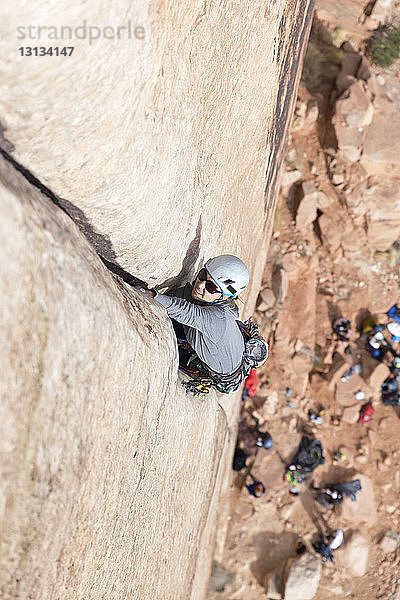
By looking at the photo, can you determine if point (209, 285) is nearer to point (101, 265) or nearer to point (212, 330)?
point (212, 330)

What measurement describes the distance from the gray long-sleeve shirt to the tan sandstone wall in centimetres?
17

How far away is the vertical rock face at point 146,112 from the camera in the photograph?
1.88 metres

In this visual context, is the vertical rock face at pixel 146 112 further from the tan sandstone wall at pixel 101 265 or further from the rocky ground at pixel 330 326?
the rocky ground at pixel 330 326

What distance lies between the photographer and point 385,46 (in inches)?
349

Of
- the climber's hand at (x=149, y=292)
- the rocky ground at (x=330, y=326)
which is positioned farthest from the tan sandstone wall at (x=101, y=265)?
the rocky ground at (x=330, y=326)

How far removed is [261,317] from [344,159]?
3350 mm

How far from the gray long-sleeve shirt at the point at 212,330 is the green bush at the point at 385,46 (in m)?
7.71

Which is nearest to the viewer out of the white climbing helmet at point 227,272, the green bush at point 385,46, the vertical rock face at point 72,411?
the vertical rock face at point 72,411

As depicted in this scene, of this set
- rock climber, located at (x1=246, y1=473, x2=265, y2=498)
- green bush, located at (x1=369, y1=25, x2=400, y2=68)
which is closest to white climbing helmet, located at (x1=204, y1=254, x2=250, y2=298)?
rock climber, located at (x1=246, y1=473, x2=265, y2=498)

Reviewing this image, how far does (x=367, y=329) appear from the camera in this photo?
354 inches

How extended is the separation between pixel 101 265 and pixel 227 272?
99cm

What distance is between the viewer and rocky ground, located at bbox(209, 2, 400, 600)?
27.2 feet

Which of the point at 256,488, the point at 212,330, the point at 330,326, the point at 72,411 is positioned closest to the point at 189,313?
the point at 212,330

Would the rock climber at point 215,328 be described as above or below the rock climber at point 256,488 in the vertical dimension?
above
